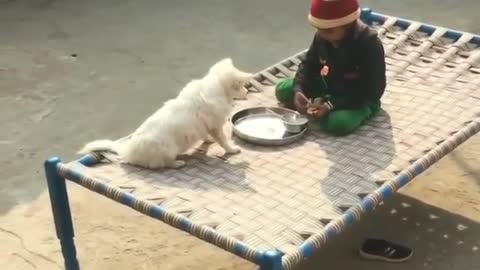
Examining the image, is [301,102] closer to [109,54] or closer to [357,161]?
[357,161]

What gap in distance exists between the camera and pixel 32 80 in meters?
3.13

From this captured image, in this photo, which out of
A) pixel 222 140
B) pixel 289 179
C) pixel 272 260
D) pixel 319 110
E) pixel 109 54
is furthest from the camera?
pixel 109 54

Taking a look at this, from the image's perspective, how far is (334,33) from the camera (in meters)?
2.04

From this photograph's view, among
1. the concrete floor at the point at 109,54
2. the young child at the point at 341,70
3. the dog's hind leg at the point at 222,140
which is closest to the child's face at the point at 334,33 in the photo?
the young child at the point at 341,70

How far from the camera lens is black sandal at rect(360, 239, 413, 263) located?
6.59ft

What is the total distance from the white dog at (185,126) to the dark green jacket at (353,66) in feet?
0.92

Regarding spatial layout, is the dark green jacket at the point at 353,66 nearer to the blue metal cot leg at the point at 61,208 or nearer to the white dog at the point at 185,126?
the white dog at the point at 185,126

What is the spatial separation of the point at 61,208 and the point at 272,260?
23.7 inches

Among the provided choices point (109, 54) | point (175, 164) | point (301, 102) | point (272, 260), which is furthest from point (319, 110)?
point (109, 54)

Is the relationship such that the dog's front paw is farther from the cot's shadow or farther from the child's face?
the child's face

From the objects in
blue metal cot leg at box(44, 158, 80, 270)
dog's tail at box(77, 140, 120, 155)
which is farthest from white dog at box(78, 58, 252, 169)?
blue metal cot leg at box(44, 158, 80, 270)

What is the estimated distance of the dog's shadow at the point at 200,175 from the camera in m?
1.79

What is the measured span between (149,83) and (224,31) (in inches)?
24.9

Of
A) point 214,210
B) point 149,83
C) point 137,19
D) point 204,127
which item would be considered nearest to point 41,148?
point 149,83
